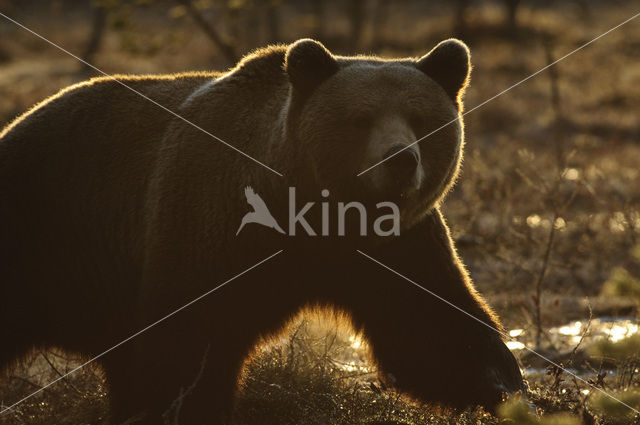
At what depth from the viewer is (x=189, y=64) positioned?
2802 centimetres

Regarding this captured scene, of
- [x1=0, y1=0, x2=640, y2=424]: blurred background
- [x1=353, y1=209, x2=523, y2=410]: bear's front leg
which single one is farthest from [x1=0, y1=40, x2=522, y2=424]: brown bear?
[x1=0, y1=0, x2=640, y2=424]: blurred background

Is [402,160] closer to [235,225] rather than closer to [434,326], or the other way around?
[235,225]

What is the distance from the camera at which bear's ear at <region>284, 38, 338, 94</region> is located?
4062 mm

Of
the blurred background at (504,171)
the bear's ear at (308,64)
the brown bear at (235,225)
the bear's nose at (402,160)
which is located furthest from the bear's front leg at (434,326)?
the bear's ear at (308,64)

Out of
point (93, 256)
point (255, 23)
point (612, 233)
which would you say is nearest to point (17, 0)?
point (255, 23)

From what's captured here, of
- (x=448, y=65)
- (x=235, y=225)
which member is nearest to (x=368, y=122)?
(x=448, y=65)

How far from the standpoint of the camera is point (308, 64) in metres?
4.09

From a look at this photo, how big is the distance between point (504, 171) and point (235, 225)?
32.7ft

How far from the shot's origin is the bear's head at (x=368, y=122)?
12.8ft

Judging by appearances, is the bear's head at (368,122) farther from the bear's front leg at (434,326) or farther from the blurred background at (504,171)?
the blurred background at (504,171)

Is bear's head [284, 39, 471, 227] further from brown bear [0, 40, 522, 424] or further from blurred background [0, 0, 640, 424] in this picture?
blurred background [0, 0, 640, 424]

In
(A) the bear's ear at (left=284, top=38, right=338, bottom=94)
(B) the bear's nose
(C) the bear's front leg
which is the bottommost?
(C) the bear's front leg

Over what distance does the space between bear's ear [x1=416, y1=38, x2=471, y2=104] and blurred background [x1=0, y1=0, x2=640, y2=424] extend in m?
1.28

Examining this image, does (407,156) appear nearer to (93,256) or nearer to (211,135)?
(211,135)
